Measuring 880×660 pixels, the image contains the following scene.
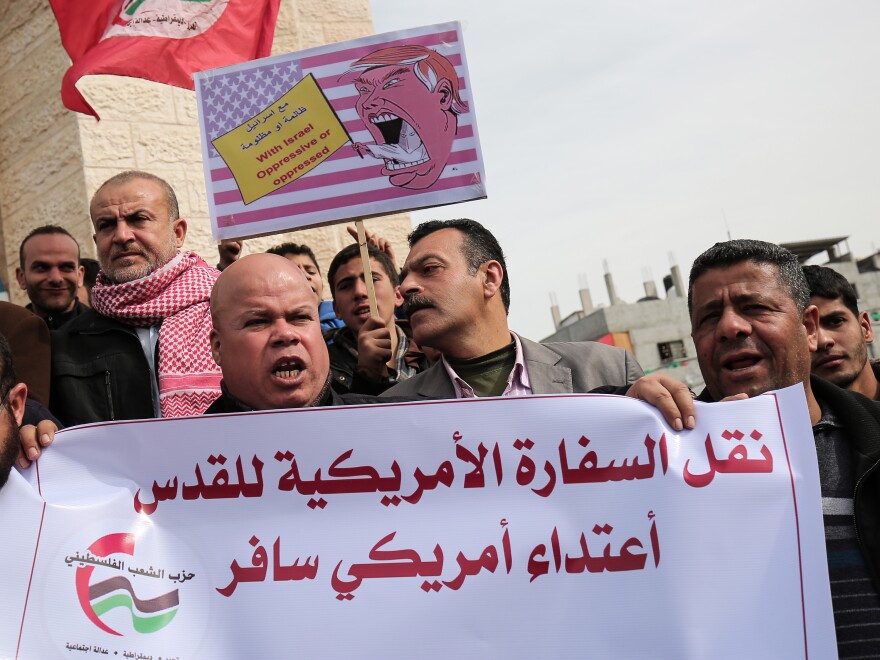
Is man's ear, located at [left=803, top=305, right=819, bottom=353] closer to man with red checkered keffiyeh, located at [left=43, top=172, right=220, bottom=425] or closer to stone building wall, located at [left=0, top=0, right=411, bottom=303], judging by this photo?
man with red checkered keffiyeh, located at [left=43, top=172, right=220, bottom=425]

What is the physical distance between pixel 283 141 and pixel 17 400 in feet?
Answer: 5.94

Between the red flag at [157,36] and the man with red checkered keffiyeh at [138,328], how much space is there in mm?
978

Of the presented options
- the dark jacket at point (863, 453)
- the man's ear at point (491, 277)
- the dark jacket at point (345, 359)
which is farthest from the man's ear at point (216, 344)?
the dark jacket at point (863, 453)

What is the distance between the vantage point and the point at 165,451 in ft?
8.15

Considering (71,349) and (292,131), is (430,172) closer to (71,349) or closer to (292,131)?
(292,131)

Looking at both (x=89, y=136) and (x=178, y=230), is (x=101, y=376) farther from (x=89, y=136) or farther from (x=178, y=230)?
(x=89, y=136)

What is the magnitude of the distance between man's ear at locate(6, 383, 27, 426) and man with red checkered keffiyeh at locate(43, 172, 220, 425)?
1.00 meters

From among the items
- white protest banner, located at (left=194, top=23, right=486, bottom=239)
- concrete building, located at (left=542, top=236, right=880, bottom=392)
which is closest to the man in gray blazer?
white protest banner, located at (left=194, top=23, right=486, bottom=239)

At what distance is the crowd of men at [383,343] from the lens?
2.49 metres

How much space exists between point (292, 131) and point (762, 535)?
251 cm

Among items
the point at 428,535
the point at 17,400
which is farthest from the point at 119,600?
the point at 428,535

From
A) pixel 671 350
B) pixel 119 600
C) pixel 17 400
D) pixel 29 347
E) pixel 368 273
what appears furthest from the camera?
pixel 671 350

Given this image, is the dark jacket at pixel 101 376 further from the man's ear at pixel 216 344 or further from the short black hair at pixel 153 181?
the man's ear at pixel 216 344

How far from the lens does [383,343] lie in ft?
12.4
